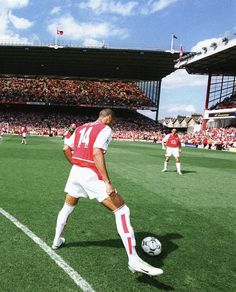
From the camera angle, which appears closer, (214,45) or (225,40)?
(225,40)

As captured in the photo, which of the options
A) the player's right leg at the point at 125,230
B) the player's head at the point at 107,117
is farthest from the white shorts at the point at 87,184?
the player's head at the point at 107,117

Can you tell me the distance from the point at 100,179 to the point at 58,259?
1354 millimetres

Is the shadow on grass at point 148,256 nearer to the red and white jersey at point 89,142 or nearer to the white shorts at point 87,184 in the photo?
the white shorts at point 87,184

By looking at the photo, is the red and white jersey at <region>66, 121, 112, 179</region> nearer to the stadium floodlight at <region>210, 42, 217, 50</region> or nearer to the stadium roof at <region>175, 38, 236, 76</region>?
the stadium roof at <region>175, 38, 236, 76</region>

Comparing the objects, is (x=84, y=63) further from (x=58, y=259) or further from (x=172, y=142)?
(x=58, y=259)

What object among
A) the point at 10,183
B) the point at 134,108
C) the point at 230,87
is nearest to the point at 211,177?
the point at 10,183

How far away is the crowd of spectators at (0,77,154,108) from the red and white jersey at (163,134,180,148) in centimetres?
5728

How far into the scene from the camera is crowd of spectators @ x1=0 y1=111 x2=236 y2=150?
2254 inches

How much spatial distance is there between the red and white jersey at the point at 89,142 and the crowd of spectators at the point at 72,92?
6885 cm

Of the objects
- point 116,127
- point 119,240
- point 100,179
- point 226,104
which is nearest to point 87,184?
point 100,179

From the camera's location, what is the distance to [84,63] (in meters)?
67.4

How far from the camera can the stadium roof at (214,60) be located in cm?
5222

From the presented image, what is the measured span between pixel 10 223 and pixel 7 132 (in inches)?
2311

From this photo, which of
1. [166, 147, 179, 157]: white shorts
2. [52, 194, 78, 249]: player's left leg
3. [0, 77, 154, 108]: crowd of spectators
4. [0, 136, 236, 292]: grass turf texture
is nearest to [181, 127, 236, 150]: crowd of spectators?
[0, 77, 154, 108]: crowd of spectators
